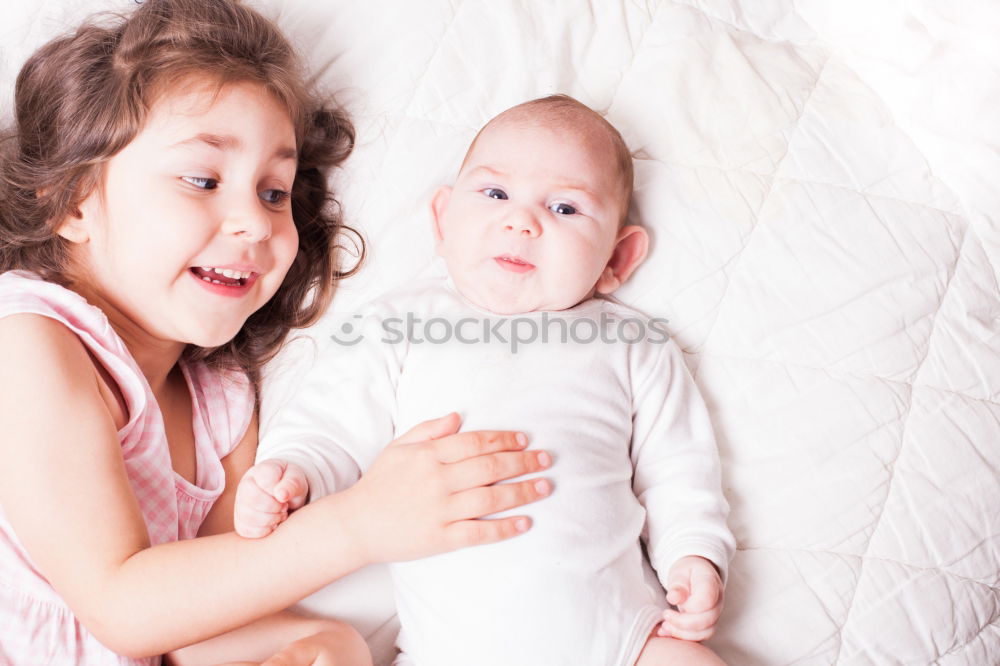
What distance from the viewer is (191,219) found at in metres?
1.09

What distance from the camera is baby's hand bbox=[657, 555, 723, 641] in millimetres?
1024

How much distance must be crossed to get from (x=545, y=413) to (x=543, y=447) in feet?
0.15

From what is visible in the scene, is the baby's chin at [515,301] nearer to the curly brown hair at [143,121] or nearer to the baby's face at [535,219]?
the baby's face at [535,219]

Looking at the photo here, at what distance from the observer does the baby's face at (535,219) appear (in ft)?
3.71

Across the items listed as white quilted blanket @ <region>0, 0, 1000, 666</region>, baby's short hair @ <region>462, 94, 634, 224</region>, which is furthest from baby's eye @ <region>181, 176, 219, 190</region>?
baby's short hair @ <region>462, 94, 634, 224</region>

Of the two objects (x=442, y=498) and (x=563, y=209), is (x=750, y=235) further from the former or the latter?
(x=442, y=498)

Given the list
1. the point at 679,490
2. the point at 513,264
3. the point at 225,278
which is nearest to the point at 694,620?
the point at 679,490

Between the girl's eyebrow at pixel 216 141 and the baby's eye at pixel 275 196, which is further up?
the girl's eyebrow at pixel 216 141

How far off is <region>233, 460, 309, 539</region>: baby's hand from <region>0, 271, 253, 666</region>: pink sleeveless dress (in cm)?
17

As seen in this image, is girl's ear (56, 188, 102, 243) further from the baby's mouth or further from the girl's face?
the baby's mouth

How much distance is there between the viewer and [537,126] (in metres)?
1.17

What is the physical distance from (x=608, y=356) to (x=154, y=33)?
0.74m

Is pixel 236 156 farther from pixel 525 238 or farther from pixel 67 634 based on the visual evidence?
pixel 67 634

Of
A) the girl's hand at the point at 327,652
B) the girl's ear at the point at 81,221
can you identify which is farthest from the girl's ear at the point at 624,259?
the girl's ear at the point at 81,221
